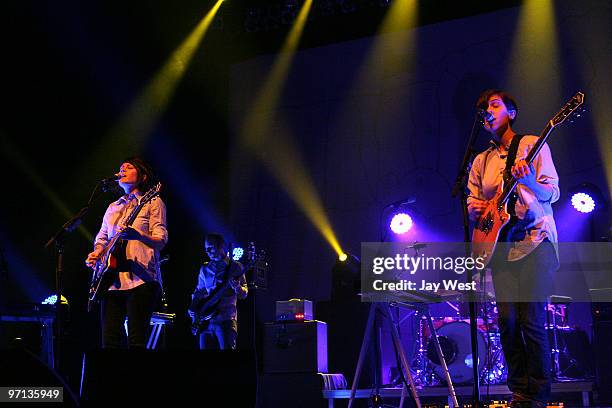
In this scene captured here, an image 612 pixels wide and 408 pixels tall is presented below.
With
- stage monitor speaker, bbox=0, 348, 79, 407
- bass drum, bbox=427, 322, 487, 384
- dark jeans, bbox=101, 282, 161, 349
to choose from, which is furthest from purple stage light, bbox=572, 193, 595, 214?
stage monitor speaker, bbox=0, 348, 79, 407

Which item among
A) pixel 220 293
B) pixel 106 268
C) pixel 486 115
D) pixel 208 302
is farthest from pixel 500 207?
pixel 208 302

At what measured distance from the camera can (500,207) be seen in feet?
13.2

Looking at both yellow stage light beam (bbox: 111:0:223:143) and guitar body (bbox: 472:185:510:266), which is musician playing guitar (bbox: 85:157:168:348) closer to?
guitar body (bbox: 472:185:510:266)

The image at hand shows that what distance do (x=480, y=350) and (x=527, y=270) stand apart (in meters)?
3.66

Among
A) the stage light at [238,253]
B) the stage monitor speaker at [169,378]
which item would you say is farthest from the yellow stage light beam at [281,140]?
the stage monitor speaker at [169,378]

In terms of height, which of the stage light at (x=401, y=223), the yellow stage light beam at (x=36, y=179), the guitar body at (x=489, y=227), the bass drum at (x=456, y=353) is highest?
the yellow stage light beam at (x=36, y=179)

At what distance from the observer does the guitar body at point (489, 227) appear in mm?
3984

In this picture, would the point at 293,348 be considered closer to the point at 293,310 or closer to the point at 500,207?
the point at 293,310

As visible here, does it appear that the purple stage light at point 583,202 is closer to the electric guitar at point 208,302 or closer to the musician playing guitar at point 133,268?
the electric guitar at point 208,302

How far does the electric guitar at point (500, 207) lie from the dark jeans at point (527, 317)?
0.42ft

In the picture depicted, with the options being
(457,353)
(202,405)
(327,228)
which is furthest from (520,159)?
(327,228)

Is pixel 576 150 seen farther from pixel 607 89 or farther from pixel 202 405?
pixel 202 405

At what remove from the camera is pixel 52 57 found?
783cm

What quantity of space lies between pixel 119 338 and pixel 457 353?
166 inches
